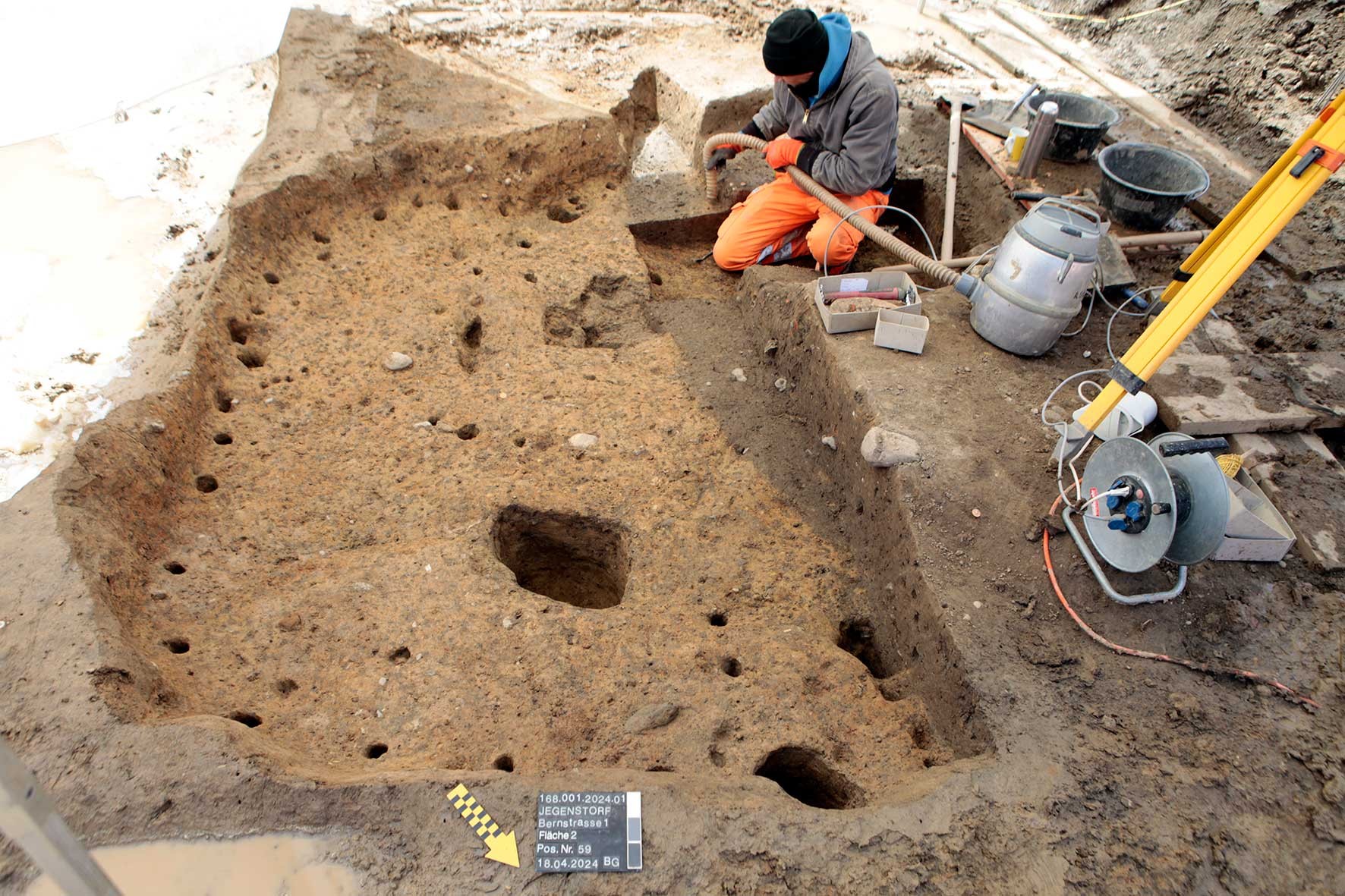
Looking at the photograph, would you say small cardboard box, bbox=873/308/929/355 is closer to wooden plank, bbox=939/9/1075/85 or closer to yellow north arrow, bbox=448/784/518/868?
yellow north arrow, bbox=448/784/518/868

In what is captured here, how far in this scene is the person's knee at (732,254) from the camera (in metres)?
4.78

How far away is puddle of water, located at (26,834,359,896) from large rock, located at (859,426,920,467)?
2.28 metres

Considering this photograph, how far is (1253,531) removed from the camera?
251cm

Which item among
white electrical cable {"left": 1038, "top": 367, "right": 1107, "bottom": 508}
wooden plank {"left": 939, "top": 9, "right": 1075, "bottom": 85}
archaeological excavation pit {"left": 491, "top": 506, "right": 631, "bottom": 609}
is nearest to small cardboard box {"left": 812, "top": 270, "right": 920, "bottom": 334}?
white electrical cable {"left": 1038, "top": 367, "right": 1107, "bottom": 508}

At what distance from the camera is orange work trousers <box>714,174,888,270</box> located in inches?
178

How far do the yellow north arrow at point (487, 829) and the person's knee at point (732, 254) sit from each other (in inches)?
142

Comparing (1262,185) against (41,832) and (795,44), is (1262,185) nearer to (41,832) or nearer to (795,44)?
(795,44)

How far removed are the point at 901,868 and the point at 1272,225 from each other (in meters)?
2.31

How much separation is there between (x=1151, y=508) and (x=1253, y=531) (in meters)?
0.55

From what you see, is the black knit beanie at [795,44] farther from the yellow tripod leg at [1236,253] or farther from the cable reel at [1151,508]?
the cable reel at [1151,508]

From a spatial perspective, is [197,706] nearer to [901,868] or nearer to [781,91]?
[901,868]

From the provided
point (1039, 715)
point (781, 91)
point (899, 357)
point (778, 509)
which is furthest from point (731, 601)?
point (781, 91)

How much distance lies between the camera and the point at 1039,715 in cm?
231

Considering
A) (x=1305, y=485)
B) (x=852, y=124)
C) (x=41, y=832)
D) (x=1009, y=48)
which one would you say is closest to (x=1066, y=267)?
(x=1305, y=485)
